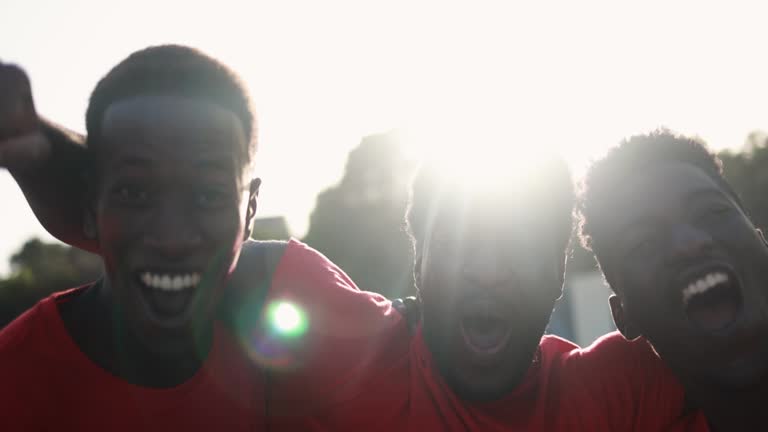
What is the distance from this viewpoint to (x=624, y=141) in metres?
3.18

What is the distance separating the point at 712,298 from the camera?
2793 mm

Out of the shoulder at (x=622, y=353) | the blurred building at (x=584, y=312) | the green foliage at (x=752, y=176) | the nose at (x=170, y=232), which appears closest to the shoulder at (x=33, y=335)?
the nose at (x=170, y=232)

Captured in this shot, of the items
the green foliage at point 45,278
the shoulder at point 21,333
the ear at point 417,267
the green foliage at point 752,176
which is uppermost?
the ear at point 417,267

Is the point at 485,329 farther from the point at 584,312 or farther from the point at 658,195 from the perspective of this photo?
the point at 584,312

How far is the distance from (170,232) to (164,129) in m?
0.35

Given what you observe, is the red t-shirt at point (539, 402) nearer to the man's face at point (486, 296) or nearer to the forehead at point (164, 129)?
the man's face at point (486, 296)

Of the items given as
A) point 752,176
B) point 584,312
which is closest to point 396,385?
point 584,312

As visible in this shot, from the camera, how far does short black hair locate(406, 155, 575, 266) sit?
2943 mm

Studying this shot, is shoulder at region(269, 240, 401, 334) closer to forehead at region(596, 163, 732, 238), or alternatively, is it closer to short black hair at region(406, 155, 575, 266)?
short black hair at region(406, 155, 575, 266)

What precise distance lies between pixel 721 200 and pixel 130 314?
7.58 feet

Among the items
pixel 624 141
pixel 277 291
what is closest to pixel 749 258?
pixel 624 141

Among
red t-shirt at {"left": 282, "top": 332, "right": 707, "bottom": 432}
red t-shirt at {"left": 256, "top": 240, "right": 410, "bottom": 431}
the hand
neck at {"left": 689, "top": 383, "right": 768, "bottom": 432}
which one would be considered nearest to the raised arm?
the hand

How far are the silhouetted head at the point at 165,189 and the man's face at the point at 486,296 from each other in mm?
815

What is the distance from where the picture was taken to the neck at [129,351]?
2578 mm
